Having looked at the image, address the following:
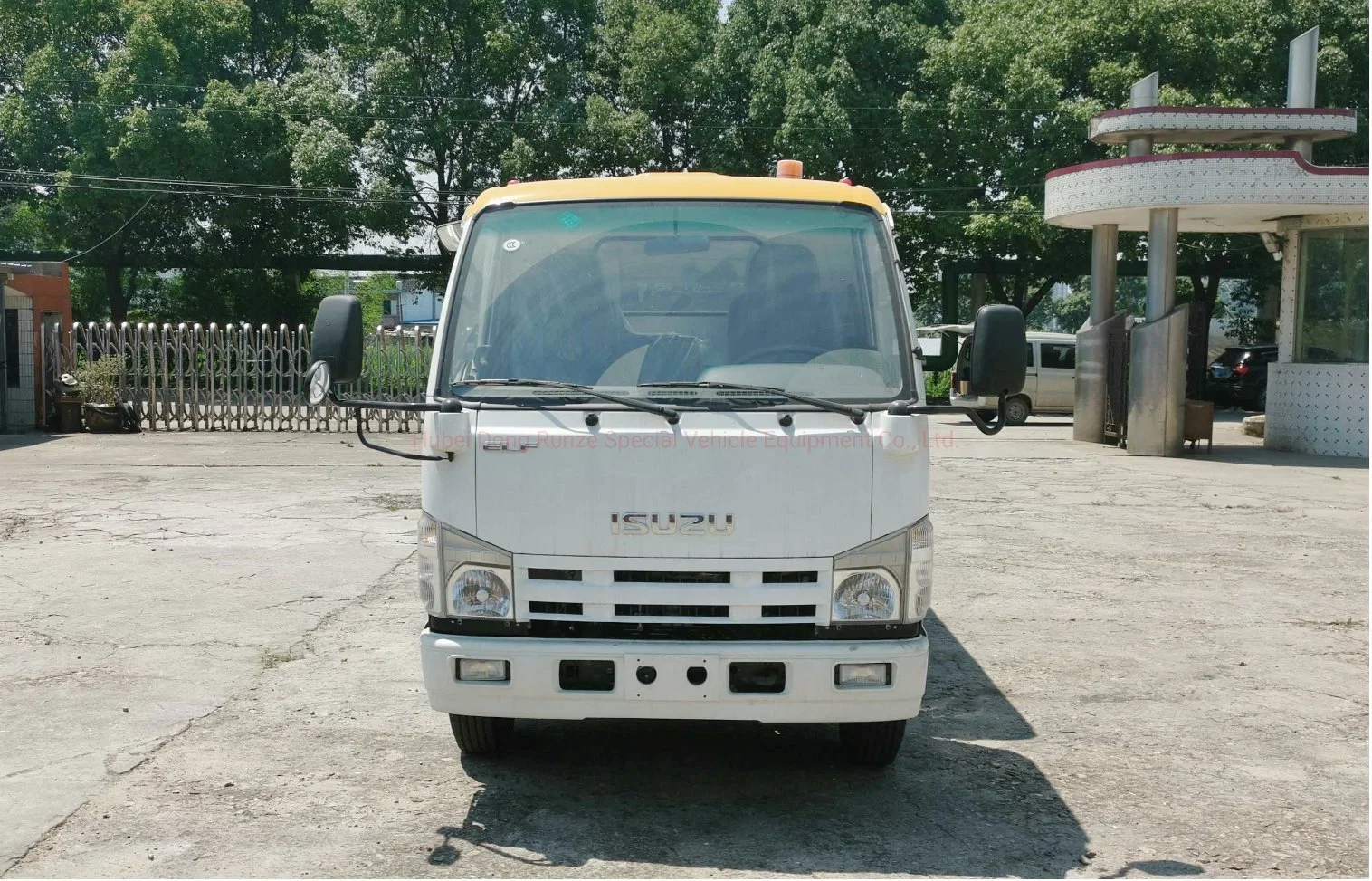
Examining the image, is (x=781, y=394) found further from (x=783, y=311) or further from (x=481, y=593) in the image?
(x=481, y=593)

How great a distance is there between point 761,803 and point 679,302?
196 centimetres

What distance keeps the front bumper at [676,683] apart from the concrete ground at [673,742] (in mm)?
455

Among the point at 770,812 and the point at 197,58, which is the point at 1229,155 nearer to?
the point at 770,812

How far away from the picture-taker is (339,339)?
5.00 meters

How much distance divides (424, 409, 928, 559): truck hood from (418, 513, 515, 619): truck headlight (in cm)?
6

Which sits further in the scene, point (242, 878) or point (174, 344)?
point (174, 344)

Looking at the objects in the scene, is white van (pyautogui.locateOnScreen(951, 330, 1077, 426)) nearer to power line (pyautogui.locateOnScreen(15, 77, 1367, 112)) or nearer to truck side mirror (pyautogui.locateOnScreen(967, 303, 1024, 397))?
power line (pyautogui.locateOnScreen(15, 77, 1367, 112))

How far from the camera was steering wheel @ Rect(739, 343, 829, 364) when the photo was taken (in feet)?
16.7

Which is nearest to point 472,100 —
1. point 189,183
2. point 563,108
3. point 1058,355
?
point 563,108

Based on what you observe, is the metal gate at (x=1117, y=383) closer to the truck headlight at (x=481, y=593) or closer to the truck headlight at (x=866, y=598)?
the truck headlight at (x=866, y=598)

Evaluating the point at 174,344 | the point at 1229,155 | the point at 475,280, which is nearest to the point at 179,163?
the point at 174,344

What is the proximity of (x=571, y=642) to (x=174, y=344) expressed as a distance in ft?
67.0

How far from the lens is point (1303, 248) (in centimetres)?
2003

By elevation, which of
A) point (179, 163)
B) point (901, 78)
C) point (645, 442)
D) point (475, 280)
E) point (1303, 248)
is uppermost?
point (901, 78)
